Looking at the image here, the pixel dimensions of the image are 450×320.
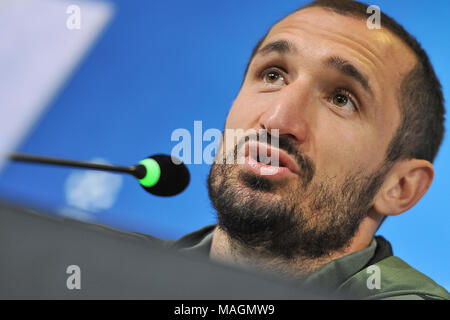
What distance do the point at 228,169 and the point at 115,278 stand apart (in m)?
0.62

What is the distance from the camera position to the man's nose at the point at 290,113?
0.87 m

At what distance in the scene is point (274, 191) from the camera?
2.89 feet

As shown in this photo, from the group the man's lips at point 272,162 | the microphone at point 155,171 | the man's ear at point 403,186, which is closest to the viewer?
the microphone at point 155,171

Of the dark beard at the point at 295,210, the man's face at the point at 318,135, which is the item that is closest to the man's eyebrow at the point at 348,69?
the man's face at the point at 318,135

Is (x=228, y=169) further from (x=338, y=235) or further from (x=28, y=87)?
(x=28, y=87)

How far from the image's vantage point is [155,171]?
0.76 metres

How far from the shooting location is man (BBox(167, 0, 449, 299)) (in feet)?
2.89

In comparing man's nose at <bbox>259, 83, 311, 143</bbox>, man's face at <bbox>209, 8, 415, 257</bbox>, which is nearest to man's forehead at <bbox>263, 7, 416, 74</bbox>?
man's face at <bbox>209, 8, 415, 257</bbox>

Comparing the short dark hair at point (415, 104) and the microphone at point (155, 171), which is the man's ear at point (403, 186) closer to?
the short dark hair at point (415, 104)

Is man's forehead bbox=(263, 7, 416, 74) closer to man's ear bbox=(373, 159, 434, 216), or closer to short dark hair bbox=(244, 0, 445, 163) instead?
short dark hair bbox=(244, 0, 445, 163)

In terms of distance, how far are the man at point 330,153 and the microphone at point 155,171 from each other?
14 cm

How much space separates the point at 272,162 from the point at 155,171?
0.73 feet

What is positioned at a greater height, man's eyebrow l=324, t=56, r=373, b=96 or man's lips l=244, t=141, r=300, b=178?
man's eyebrow l=324, t=56, r=373, b=96
